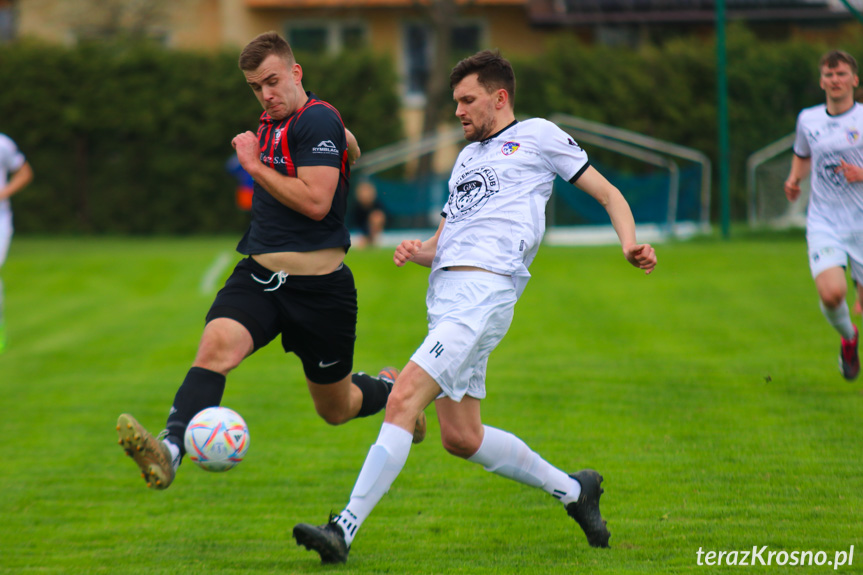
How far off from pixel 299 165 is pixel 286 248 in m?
0.44

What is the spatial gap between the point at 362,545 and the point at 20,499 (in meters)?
2.32

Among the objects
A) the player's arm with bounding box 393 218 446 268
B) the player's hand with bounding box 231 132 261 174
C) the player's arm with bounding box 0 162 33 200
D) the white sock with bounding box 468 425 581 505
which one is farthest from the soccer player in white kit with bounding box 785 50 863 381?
the player's arm with bounding box 0 162 33 200

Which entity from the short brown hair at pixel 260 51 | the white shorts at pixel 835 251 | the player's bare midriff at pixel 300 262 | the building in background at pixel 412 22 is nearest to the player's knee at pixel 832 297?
the white shorts at pixel 835 251

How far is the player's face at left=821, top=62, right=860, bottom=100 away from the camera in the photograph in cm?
712

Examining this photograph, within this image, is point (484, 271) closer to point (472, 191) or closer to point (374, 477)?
point (472, 191)

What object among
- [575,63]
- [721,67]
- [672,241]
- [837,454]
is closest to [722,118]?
[721,67]

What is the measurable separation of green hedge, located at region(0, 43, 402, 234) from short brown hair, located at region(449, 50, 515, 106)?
20401mm

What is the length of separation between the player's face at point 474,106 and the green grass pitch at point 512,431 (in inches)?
80.0

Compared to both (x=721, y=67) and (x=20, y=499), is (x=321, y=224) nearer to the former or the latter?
(x=20, y=499)

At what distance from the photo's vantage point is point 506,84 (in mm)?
4746

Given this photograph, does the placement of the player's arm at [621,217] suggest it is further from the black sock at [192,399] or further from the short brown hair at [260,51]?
the black sock at [192,399]

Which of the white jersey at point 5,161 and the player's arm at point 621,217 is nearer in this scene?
the player's arm at point 621,217

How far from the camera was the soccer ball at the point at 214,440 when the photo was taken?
439cm

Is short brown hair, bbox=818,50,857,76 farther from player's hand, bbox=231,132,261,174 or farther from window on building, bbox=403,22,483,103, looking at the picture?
window on building, bbox=403,22,483,103
